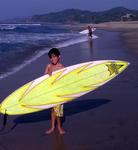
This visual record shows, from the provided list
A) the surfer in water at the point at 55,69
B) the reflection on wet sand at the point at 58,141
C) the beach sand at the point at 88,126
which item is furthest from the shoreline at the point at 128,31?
the reflection on wet sand at the point at 58,141

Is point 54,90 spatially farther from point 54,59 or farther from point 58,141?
point 58,141

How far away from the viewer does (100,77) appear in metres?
6.24

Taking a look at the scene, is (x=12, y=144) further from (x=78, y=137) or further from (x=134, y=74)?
(x=134, y=74)

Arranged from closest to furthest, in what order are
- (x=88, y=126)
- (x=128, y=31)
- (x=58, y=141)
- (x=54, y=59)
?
1. (x=58, y=141)
2. (x=54, y=59)
3. (x=88, y=126)
4. (x=128, y=31)

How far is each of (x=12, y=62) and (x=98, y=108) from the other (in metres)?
8.14

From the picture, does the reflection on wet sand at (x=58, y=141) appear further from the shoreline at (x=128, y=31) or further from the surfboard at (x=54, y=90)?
the shoreline at (x=128, y=31)

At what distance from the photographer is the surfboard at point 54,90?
5.91 meters

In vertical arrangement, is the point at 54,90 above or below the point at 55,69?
below

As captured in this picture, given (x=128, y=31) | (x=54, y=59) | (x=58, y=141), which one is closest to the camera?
(x=58, y=141)

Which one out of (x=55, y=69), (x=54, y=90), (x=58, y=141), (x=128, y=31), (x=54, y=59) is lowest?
(x=128, y=31)

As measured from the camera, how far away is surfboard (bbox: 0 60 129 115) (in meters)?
5.91

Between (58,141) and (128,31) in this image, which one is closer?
(58,141)

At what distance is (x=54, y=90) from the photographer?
19.6ft

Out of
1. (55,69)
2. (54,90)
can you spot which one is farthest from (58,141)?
(55,69)
